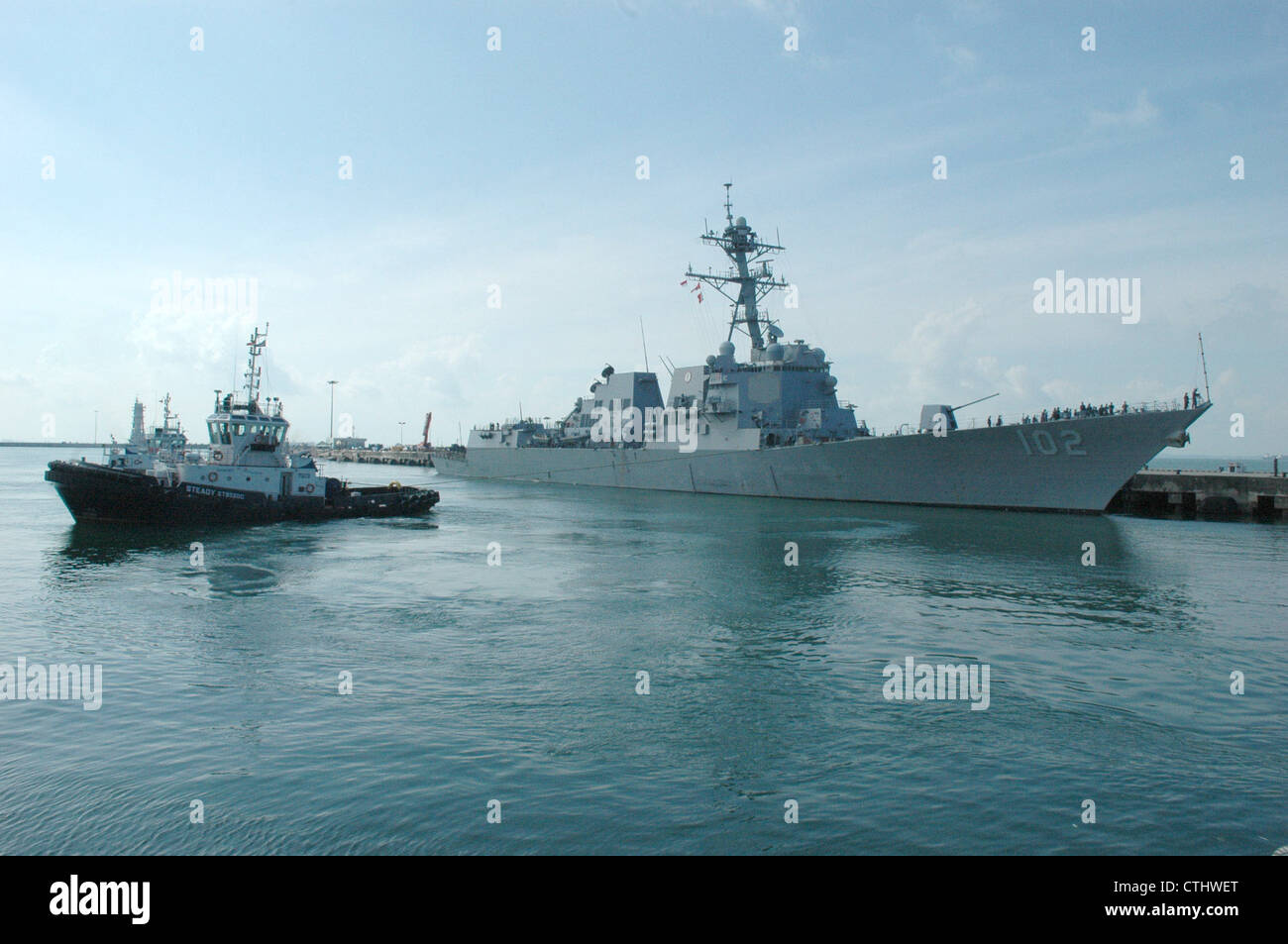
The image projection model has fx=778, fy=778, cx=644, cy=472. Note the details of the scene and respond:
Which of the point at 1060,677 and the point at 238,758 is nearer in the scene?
the point at 238,758

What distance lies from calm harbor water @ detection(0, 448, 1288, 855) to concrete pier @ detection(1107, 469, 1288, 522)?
16998 millimetres

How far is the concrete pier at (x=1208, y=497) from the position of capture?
3600cm

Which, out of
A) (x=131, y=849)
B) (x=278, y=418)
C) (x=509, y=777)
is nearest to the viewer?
(x=131, y=849)

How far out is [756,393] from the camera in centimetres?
4397

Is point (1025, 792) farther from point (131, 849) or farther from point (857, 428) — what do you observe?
point (857, 428)

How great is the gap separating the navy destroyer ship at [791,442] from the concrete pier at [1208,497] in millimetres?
8865

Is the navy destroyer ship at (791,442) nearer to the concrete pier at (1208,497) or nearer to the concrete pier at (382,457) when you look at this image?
the concrete pier at (1208,497)

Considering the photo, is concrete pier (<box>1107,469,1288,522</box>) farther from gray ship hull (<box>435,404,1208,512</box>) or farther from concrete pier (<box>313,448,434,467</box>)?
concrete pier (<box>313,448,434,467</box>)

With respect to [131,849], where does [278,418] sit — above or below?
above

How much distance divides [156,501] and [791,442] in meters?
29.4

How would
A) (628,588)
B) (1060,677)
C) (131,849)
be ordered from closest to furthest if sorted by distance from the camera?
1. (131,849)
2. (1060,677)
3. (628,588)

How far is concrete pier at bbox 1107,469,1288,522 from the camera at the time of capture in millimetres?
36000
